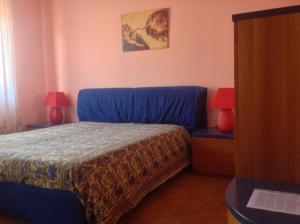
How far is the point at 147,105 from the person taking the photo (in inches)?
156

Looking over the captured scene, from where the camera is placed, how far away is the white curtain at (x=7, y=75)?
13.4ft

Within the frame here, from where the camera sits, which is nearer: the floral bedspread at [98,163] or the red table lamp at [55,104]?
the floral bedspread at [98,163]

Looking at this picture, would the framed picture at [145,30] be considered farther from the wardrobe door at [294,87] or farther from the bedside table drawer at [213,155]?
the wardrobe door at [294,87]

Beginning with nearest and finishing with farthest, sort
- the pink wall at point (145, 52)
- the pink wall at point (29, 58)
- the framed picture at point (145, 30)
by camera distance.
Result: the pink wall at point (145, 52) < the framed picture at point (145, 30) < the pink wall at point (29, 58)

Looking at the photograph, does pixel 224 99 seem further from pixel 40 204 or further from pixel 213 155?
pixel 40 204

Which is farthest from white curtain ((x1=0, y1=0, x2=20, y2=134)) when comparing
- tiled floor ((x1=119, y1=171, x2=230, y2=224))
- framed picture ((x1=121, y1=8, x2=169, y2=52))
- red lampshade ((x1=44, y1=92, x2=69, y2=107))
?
tiled floor ((x1=119, y1=171, x2=230, y2=224))

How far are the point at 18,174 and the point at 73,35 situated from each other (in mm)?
2985

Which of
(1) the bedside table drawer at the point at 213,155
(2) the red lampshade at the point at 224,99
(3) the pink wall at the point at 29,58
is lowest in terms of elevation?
(1) the bedside table drawer at the point at 213,155

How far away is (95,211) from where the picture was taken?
1.93 meters

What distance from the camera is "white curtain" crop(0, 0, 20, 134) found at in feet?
13.4

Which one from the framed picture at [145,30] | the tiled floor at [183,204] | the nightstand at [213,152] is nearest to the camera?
the tiled floor at [183,204]

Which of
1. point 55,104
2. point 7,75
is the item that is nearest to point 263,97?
point 55,104

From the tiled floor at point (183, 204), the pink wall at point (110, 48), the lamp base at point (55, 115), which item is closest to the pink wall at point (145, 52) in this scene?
the pink wall at point (110, 48)

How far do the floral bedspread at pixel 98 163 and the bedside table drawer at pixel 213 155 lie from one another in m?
0.24
